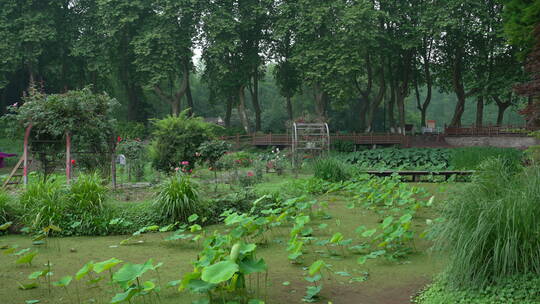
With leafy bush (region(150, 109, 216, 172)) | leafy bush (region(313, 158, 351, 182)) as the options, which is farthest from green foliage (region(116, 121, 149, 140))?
leafy bush (region(313, 158, 351, 182))

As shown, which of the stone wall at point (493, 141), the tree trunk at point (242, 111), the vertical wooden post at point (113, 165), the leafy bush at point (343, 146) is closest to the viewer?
the vertical wooden post at point (113, 165)

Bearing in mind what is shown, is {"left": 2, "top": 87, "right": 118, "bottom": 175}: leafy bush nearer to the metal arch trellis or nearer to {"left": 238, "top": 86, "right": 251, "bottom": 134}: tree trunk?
the metal arch trellis

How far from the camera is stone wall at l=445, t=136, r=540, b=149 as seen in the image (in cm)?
2430

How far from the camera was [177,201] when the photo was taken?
691cm

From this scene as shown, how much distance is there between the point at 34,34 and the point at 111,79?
9109 mm

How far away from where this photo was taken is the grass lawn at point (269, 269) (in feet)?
12.9

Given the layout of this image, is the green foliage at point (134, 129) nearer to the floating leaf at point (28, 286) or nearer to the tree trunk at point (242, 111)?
the tree trunk at point (242, 111)

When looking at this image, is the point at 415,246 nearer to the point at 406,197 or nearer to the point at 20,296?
the point at 406,197

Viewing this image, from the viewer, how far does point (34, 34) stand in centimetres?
2523

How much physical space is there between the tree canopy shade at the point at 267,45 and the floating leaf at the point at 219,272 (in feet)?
69.1

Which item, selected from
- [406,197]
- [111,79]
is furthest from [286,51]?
[406,197]

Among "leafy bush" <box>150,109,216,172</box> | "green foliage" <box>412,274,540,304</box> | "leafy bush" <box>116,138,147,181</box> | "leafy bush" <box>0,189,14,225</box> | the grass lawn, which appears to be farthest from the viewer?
"leafy bush" <box>116,138,147,181</box>

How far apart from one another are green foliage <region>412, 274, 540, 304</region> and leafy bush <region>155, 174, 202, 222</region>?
4.15m

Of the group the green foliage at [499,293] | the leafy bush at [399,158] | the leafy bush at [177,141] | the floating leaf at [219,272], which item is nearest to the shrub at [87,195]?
the floating leaf at [219,272]
